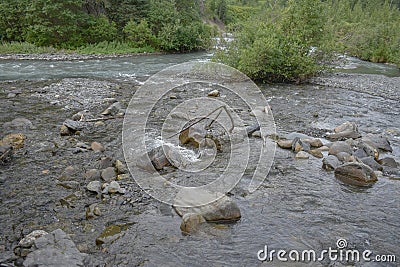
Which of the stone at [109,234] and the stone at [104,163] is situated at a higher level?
the stone at [104,163]

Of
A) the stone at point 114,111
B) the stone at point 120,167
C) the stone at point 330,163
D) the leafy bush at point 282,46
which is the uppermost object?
the leafy bush at point 282,46

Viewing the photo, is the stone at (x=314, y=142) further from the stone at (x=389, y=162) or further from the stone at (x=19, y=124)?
the stone at (x=19, y=124)

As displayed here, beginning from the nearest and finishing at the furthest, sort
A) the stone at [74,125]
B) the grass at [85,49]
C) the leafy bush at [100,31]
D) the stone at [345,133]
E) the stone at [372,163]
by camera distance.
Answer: the stone at [372,163] < the stone at [74,125] < the stone at [345,133] < the grass at [85,49] < the leafy bush at [100,31]

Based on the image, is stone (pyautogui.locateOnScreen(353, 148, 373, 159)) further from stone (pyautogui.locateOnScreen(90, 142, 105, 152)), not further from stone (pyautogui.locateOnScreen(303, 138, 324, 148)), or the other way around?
stone (pyautogui.locateOnScreen(90, 142, 105, 152))

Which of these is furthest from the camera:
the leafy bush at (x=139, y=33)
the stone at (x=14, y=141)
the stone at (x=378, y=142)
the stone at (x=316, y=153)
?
the leafy bush at (x=139, y=33)

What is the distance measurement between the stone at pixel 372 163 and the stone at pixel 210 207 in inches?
150

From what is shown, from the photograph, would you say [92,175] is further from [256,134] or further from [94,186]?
[256,134]

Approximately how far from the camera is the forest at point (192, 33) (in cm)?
1631

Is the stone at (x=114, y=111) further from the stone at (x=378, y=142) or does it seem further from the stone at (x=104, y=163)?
the stone at (x=378, y=142)

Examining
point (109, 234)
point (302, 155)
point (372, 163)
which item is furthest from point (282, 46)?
point (109, 234)

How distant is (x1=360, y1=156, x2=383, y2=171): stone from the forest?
30.1 ft

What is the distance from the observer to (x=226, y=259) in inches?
165

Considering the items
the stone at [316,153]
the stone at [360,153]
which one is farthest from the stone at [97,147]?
the stone at [360,153]

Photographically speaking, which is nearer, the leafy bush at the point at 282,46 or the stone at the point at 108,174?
the stone at the point at 108,174
